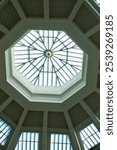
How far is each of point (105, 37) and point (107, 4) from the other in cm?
126

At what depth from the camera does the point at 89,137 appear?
29156mm

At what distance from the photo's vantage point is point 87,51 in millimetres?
24203

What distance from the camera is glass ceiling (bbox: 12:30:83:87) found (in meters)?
26.8

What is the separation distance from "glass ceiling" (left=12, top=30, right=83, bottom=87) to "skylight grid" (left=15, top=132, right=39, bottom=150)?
13.8 feet

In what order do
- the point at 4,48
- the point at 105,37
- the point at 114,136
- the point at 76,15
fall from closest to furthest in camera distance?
the point at 114,136 → the point at 105,37 → the point at 76,15 → the point at 4,48

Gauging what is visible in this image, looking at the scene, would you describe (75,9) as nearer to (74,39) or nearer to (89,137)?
(74,39)

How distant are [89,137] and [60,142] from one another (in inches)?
94.5

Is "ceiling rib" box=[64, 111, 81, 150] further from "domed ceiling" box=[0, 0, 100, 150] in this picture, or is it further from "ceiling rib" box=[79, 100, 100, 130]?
"ceiling rib" box=[79, 100, 100, 130]

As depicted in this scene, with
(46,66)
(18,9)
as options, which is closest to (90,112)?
(46,66)

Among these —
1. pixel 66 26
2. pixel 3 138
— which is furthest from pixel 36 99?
pixel 66 26

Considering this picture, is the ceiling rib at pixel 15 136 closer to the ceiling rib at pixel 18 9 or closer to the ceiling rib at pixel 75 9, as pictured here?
the ceiling rib at pixel 18 9

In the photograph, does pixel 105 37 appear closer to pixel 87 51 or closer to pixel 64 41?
pixel 87 51

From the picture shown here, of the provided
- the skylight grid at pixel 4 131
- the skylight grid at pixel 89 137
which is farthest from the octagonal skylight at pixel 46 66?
the skylight grid at pixel 89 137

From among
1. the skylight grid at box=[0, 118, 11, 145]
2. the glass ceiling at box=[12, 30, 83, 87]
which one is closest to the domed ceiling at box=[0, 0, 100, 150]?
the glass ceiling at box=[12, 30, 83, 87]
